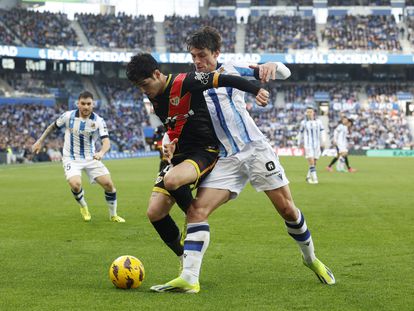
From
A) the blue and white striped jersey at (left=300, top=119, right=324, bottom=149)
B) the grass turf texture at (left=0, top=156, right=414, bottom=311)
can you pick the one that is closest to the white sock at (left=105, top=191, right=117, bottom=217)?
the grass turf texture at (left=0, top=156, right=414, bottom=311)

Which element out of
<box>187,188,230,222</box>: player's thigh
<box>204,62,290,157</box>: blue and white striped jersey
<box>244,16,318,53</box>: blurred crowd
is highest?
<box>244,16,318,53</box>: blurred crowd

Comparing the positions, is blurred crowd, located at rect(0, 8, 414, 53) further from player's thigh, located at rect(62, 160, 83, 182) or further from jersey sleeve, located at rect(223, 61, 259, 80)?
jersey sleeve, located at rect(223, 61, 259, 80)

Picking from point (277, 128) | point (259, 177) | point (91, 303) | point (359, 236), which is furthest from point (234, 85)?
point (277, 128)

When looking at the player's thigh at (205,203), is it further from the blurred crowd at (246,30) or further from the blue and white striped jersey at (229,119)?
the blurred crowd at (246,30)

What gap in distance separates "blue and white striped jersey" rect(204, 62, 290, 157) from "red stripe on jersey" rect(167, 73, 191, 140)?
30 centimetres

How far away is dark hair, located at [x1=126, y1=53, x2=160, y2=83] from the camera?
651 centimetres

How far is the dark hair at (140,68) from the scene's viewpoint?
21.4 ft

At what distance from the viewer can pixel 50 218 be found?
14.1m

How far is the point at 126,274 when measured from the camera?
6836 mm

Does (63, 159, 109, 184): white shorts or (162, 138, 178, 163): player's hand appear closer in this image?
(162, 138, 178, 163): player's hand

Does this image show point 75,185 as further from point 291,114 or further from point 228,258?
point 291,114

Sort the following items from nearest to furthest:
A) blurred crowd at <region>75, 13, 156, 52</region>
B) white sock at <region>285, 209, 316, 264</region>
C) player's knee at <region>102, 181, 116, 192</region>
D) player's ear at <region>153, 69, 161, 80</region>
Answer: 1. player's ear at <region>153, 69, 161, 80</region>
2. white sock at <region>285, 209, 316, 264</region>
3. player's knee at <region>102, 181, 116, 192</region>
4. blurred crowd at <region>75, 13, 156, 52</region>

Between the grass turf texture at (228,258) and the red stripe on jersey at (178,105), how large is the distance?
1.55 metres

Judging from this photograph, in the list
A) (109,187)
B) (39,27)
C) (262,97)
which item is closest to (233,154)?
(262,97)
